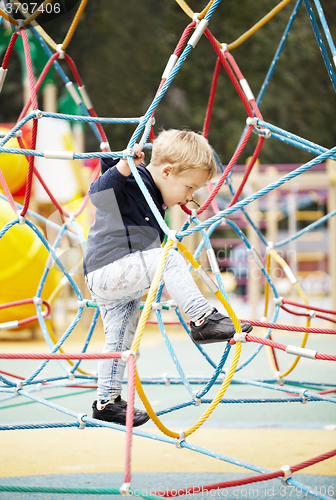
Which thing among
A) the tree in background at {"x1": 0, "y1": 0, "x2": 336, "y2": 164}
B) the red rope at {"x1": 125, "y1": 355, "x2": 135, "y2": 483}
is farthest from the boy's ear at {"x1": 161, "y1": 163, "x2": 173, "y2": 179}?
the tree in background at {"x1": 0, "y1": 0, "x2": 336, "y2": 164}

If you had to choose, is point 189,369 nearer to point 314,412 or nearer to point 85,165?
point 314,412

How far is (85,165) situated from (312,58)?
7206 mm

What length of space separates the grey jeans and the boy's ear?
0.17 meters

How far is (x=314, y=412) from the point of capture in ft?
6.02

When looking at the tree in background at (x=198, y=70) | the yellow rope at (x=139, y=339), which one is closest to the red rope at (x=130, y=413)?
the yellow rope at (x=139, y=339)

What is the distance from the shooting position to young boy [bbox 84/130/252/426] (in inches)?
43.2

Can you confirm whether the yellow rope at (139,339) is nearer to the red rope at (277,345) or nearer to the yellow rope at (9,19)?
the red rope at (277,345)

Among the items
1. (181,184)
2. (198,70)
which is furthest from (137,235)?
(198,70)

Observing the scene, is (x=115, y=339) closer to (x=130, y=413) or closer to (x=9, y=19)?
(x=130, y=413)

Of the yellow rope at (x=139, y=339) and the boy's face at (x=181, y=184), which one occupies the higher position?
the boy's face at (x=181, y=184)

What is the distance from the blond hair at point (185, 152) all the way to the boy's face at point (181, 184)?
0.01 meters

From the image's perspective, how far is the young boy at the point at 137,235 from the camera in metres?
1.10

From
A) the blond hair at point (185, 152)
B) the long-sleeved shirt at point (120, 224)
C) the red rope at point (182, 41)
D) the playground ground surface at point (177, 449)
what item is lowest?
the playground ground surface at point (177, 449)

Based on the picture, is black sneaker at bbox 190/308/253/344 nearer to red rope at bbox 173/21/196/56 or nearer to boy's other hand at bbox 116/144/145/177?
boy's other hand at bbox 116/144/145/177
